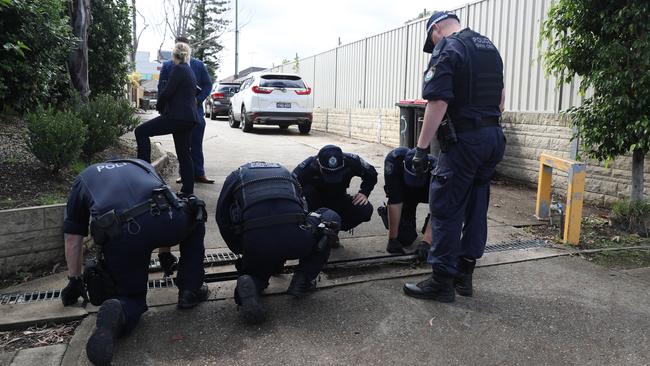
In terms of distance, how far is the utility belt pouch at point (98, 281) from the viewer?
290 centimetres

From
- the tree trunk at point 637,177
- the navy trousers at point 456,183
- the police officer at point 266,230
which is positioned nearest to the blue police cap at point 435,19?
the navy trousers at point 456,183

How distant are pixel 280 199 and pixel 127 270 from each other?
0.97 metres

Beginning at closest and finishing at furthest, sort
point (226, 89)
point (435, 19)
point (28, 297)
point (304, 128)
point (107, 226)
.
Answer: point (107, 226), point (28, 297), point (435, 19), point (304, 128), point (226, 89)

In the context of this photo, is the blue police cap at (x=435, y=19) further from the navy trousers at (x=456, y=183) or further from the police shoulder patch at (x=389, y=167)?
the police shoulder patch at (x=389, y=167)

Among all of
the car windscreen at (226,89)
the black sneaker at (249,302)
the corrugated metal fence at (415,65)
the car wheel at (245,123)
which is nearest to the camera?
the black sneaker at (249,302)

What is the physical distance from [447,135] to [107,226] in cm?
218

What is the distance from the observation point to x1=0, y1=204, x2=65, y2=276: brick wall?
3688 mm

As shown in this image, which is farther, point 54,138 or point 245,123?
point 245,123

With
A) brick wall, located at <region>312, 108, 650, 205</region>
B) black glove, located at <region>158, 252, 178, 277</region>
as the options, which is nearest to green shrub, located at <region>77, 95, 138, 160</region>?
black glove, located at <region>158, 252, 178, 277</region>

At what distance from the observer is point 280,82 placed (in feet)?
45.9

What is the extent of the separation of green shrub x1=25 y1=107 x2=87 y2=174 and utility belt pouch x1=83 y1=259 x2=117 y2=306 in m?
2.16

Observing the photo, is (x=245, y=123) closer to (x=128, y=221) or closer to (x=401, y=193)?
(x=401, y=193)

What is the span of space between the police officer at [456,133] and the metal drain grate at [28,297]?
2.42 m

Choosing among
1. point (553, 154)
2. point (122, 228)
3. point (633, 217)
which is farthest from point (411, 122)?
point (122, 228)
